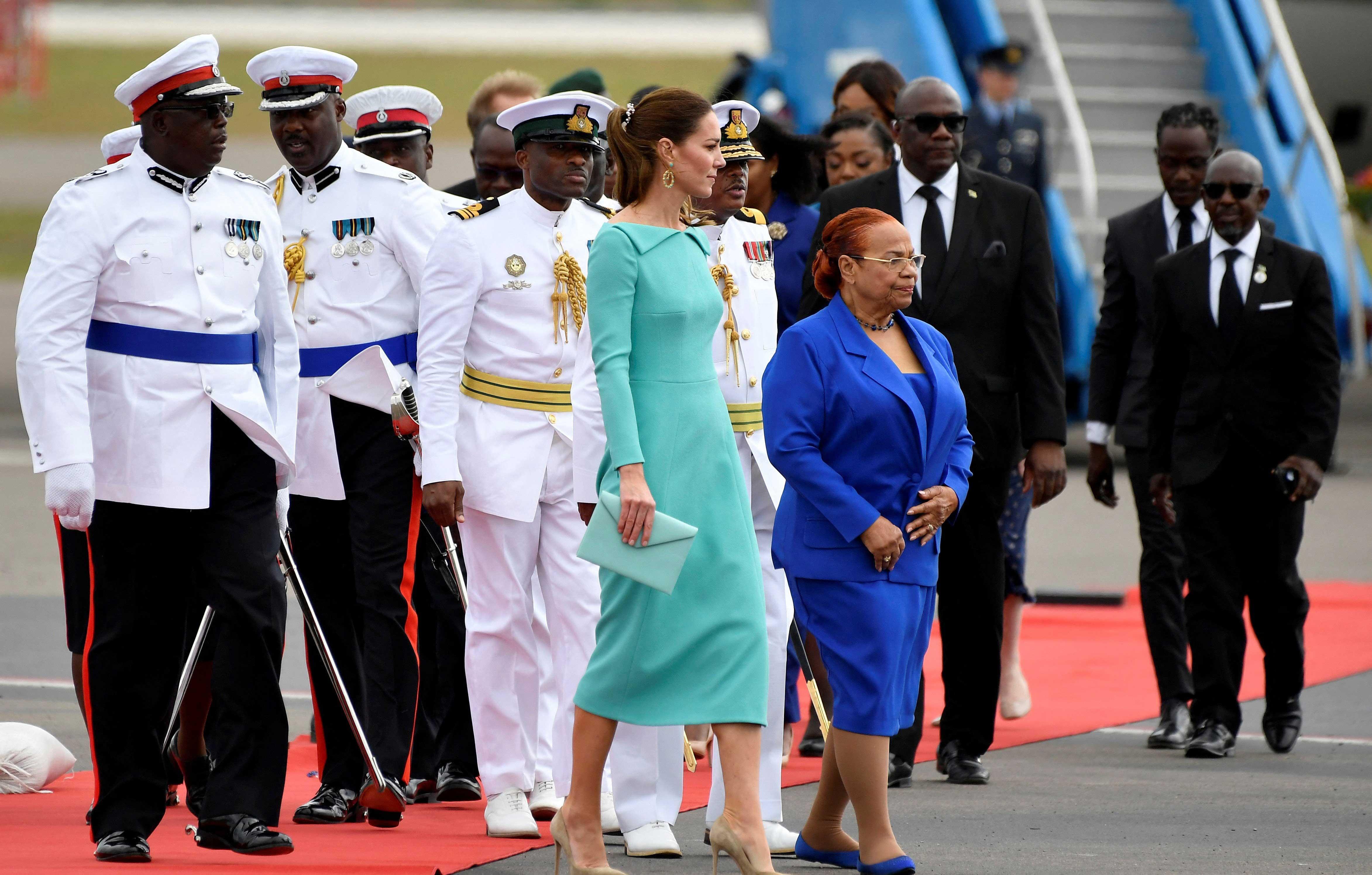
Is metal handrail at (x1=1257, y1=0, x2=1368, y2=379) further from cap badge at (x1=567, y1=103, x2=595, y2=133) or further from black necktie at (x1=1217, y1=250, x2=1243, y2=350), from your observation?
cap badge at (x1=567, y1=103, x2=595, y2=133)

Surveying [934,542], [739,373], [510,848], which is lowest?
[510,848]

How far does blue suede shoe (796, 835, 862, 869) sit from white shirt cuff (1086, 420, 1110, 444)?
2.72 meters

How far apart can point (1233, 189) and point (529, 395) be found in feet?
8.92

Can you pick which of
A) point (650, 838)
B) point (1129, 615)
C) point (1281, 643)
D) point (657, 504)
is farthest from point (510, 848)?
point (1129, 615)

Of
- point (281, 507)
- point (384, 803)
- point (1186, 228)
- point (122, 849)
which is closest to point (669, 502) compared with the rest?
point (281, 507)

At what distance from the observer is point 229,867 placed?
508 centimetres

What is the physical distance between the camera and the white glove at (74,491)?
4965 mm

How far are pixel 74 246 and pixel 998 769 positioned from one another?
3263 mm

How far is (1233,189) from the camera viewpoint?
23.7 feet

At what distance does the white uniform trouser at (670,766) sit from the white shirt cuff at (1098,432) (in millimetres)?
2248

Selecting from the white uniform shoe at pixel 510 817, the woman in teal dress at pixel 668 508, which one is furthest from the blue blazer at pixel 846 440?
the white uniform shoe at pixel 510 817

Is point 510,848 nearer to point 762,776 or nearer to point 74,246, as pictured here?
point 762,776

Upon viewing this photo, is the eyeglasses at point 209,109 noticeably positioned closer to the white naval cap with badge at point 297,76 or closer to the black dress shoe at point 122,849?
the white naval cap with badge at point 297,76

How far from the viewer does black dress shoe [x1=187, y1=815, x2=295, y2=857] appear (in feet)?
17.0
